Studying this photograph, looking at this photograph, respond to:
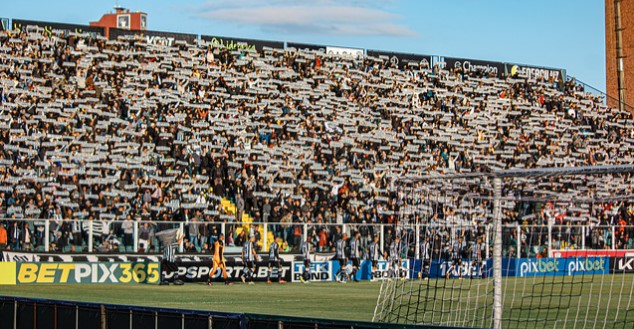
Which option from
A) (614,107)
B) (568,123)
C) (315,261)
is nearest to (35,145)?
(315,261)

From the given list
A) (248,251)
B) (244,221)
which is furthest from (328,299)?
(244,221)

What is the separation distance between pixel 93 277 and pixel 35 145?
7.65 m

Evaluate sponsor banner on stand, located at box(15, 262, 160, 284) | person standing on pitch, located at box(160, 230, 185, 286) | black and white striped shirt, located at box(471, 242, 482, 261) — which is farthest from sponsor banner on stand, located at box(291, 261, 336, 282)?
sponsor banner on stand, located at box(15, 262, 160, 284)

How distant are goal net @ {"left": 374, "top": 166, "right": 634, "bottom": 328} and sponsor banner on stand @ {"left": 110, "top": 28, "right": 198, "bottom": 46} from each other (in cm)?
1352

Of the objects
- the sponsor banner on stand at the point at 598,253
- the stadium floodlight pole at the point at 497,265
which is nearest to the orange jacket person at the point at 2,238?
the stadium floodlight pole at the point at 497,265

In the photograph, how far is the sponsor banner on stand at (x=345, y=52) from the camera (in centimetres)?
5338

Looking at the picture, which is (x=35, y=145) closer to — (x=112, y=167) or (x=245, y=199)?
(x=112, y=167)

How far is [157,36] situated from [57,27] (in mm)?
4553

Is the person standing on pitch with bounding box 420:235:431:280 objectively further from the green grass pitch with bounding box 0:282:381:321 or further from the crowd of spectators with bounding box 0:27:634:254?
the green grass pitch with bounding box 0:282:381:321

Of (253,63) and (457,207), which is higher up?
(253,63)

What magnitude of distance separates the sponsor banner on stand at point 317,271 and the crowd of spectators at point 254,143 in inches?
56.2

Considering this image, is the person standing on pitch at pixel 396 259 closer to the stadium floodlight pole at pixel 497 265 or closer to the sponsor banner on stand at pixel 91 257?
the stadium floodlight pole at pixel 497 265

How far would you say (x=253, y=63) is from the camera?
4956 centimetres

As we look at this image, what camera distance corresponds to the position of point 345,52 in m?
53.9
